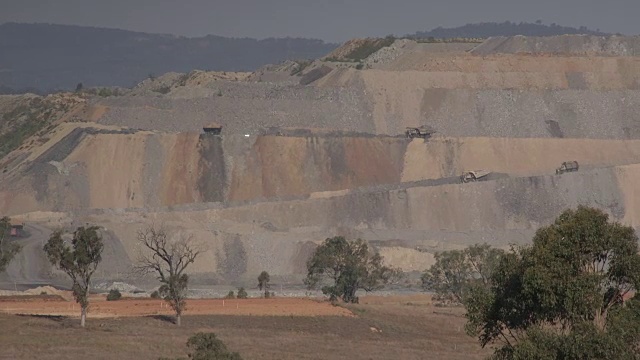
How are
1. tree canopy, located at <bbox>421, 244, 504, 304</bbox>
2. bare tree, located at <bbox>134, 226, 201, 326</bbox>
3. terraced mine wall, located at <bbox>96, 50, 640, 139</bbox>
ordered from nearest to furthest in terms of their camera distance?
bare tree, located at <bbox>134, 226, 201, 326</bbox>, tree canopy, located at <bbox>421, 244, 504, 304</bbox>, terraced mine wall, located at <bbox>96, 50, 640, 139</bbox>

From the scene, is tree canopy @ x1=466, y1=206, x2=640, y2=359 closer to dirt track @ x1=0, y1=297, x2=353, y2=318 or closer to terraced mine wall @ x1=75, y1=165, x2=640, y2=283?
dirt track @ x1=0, y1=297, x2=353, y2=318

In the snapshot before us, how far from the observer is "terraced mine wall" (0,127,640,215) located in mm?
109750

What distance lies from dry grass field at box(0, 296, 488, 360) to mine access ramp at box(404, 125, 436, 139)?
155ft

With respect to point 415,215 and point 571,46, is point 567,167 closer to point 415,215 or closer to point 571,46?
point 415,215

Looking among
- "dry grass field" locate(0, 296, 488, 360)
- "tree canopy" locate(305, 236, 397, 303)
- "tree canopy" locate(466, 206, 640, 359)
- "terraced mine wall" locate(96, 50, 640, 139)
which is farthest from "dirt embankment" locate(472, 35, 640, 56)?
"tree canopy" locate(466, 206, 640, 359)

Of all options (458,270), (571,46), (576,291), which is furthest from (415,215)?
(576,291)

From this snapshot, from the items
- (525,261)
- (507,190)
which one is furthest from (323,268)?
(525,261)

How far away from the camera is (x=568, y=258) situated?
83.0ft

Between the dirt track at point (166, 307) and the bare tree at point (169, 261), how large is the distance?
0.93m

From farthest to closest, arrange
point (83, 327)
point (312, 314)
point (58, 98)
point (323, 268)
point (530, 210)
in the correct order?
point (58, 98), point (530, 210), point (323, 268), point (312, 314), point (83, 327)

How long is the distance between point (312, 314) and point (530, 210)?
154ft

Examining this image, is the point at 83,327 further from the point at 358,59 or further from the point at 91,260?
the point at 358,59

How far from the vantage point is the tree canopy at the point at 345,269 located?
7544 cm

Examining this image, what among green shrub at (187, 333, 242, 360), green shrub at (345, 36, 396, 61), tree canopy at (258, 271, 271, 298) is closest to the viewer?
green shrub at (187, 333, 242, 360)
